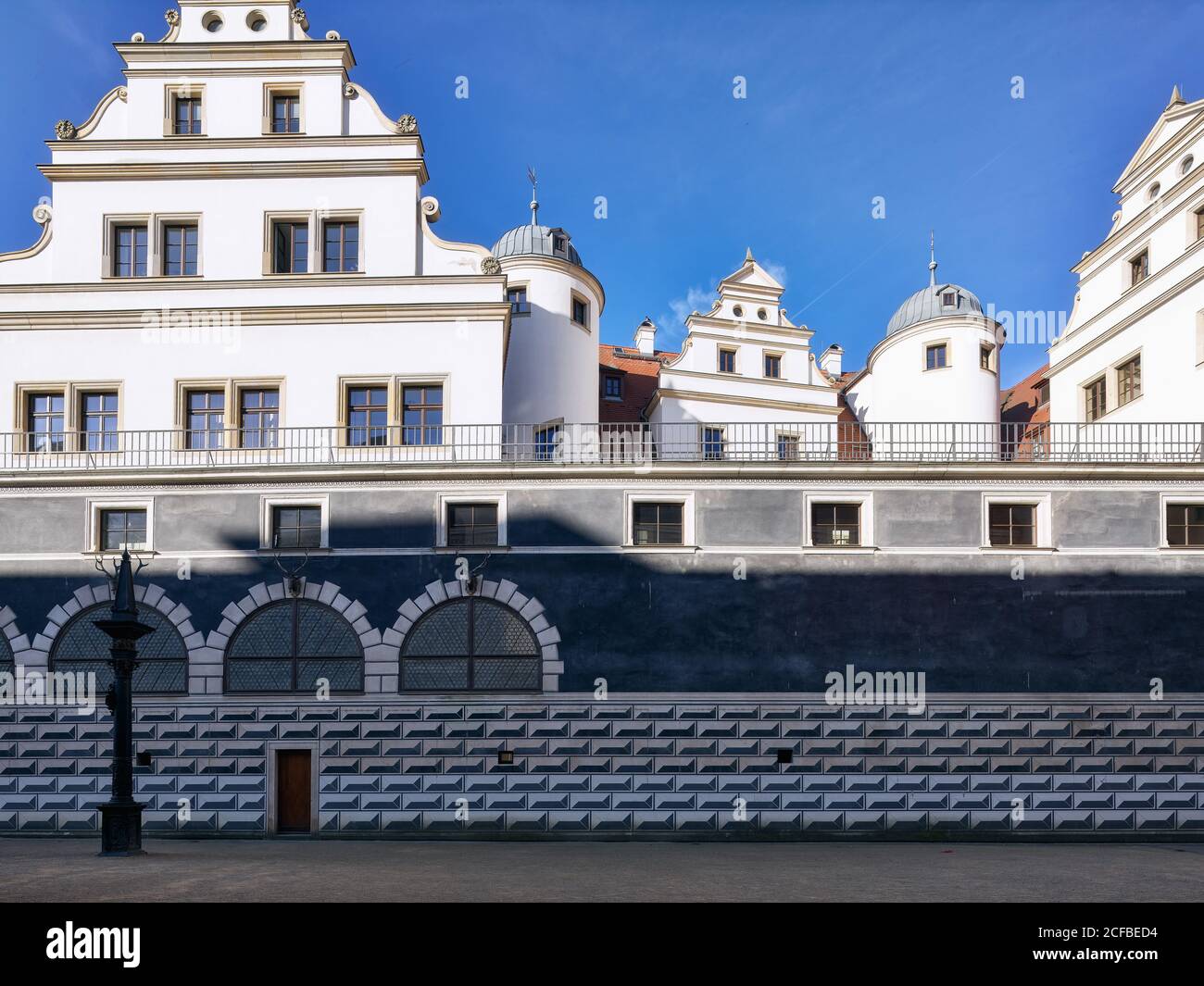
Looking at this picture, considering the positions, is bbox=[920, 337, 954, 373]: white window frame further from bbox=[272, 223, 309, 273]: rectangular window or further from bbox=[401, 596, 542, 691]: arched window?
bbox=[272, 223, 309, 273]: rectangular window

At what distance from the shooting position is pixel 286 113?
1000 inches

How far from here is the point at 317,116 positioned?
25062 mm

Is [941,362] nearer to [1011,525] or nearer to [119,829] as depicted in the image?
[1011,525]

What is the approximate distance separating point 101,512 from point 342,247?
814 centimetres

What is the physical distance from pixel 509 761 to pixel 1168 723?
1341 cm

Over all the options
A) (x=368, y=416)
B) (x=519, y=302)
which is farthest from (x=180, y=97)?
(x=519, y=302)

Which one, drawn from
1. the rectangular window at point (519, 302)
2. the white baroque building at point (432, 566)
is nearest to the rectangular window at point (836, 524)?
the white baroque building at point (432, 566)

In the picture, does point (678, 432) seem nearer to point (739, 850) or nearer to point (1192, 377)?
point (1192, 377)

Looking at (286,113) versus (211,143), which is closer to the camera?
(211,143)

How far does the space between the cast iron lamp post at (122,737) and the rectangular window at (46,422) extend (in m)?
8.71

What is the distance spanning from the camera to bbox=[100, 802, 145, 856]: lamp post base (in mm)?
15844

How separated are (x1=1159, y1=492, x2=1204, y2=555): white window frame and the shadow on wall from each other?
483mm

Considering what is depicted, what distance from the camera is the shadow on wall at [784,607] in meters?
21.3

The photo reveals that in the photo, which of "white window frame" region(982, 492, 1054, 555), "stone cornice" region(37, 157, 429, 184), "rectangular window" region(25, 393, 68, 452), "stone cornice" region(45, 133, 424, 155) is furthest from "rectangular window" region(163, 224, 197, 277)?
"white window frame" region(982, 492, 1054, 555)
